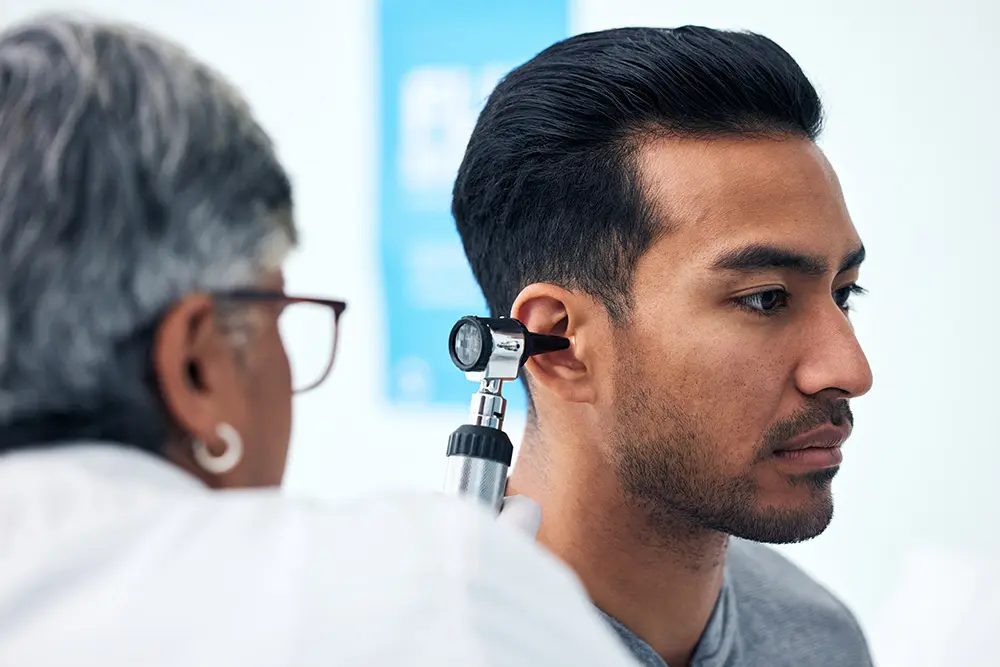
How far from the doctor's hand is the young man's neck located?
0.19 meters

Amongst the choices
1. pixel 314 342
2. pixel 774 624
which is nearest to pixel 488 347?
pixel 314 342

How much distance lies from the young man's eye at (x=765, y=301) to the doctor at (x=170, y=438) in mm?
539

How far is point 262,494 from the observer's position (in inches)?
25.2

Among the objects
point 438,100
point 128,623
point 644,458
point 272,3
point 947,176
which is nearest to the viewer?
point 128,623

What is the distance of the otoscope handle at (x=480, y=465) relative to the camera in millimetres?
1010

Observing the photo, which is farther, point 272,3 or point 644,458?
point 272,3

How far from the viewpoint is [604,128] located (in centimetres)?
121

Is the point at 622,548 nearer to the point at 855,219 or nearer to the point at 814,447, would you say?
the point at 814,447

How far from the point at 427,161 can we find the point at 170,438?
2.01 meters

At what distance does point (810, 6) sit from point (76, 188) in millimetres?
1946

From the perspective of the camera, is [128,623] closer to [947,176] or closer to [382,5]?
[947,176]

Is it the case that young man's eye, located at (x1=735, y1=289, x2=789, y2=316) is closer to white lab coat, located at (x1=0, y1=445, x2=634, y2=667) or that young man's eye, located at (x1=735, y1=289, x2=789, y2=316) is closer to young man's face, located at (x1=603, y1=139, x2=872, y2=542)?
young man's face, located at (x1=603, y1=139, x2=872, y2=542)

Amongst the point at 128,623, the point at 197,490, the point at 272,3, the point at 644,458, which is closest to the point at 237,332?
the point at 197,490

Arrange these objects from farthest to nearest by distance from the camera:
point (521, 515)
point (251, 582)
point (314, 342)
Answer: point (521, 515)
point (314, 342)
point (251, 582)
